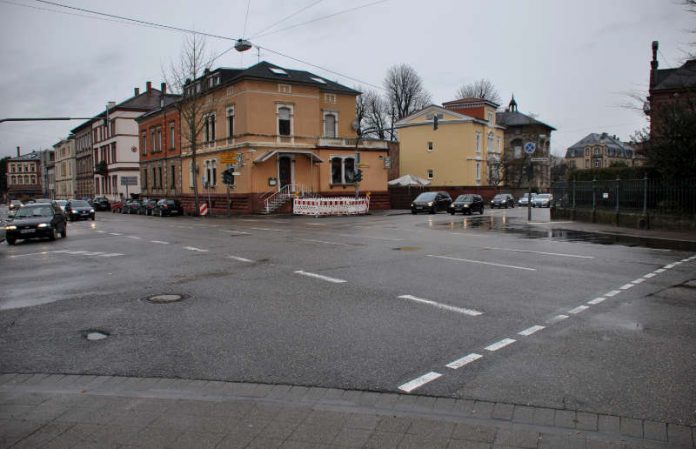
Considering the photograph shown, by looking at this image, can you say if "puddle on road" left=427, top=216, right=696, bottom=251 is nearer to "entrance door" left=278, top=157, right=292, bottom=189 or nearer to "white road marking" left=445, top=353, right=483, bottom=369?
"white road marking" left=445, top=353, right=483, bottom=369

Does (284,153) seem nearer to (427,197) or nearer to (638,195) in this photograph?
(427,197)

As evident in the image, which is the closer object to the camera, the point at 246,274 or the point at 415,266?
the point at 246,274

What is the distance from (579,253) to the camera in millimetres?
14977

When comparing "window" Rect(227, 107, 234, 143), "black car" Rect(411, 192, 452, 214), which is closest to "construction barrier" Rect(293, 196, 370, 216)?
"black car" Rect(411, 192, 452, 214)

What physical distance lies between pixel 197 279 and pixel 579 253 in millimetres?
10230

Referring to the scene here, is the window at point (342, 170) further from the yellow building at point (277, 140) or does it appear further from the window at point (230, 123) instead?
the window at point (230, 123)

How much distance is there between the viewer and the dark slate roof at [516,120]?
88.5m

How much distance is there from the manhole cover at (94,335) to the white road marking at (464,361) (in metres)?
4.41

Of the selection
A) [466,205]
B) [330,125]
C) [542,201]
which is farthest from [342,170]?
[542,201]

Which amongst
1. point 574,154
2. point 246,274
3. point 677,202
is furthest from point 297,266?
point 574,154

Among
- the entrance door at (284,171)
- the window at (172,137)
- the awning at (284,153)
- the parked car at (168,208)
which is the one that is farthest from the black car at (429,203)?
the window at (172,137)

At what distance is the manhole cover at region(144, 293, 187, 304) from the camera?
9016mm

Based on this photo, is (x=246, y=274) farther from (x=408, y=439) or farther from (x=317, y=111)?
(x=317, y=111)

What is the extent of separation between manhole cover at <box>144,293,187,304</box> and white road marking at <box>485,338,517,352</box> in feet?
17.4
